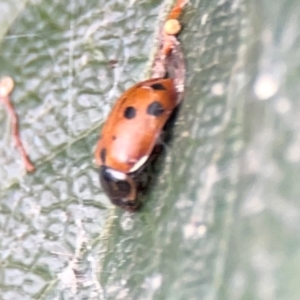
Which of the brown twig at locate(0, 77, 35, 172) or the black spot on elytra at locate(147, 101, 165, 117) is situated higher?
the brown twig at locate(0, 77, 35, 172)

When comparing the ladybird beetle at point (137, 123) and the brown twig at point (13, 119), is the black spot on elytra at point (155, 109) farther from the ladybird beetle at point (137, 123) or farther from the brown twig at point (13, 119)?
the brown twig at point (13, 119)

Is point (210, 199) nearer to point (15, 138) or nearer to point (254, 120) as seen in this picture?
point (254, 120)

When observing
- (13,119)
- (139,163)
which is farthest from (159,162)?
(13,119)

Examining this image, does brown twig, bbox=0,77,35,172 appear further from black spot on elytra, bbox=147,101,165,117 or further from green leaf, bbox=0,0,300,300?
black spot on elytra, bbox=147,101,165,117

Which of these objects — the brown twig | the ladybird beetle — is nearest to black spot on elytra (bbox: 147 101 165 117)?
the ladybird beetle

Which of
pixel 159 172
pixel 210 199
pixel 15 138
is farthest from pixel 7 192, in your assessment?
pixel 210 199

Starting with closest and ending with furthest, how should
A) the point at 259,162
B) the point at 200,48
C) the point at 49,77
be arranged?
the point at 259,162 → the point at 200,48 → the point at 49,77

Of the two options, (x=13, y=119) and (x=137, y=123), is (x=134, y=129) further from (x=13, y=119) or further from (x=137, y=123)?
(x=13, y=119)
